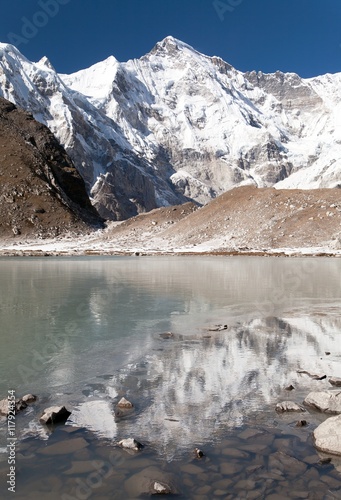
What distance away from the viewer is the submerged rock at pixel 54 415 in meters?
7.67

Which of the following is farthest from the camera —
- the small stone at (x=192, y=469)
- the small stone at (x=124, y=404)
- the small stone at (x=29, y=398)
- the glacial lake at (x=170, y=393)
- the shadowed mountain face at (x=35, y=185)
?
the shadowed mountain face at (x=35, y=185)

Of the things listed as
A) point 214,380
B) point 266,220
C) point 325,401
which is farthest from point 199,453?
point 266,220

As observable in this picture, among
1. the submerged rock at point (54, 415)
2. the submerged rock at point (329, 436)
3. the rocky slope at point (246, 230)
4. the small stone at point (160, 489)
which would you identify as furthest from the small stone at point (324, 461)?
the rocky slope at point (246, 230)

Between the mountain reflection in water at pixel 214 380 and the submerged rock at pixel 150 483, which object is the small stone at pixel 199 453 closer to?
the mountain reflection in water at pixel 214 380

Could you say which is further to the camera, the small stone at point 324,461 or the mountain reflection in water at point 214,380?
the mountain reflection in water at point 214,380

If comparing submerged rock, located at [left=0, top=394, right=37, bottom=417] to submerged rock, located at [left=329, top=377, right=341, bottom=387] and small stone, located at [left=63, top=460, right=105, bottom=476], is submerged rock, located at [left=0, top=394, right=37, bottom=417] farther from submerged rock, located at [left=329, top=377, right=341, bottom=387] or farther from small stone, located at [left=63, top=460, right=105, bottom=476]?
submerged rock, located at [left=329, top=377, right=341, bottom=387]

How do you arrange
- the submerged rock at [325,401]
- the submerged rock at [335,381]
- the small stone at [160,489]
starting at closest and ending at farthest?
the small stone at [160,489] < the submerged rock at [325,401] < the submerged rock at [335,381]

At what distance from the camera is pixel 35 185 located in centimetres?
12181

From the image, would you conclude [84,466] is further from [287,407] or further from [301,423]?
[287,407]

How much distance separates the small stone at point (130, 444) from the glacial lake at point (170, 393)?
9 centimetres

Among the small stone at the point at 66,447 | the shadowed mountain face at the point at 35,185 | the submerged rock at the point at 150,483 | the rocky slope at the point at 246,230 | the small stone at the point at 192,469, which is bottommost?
the submerged rock at the point at 150,483

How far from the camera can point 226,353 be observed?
470 inches

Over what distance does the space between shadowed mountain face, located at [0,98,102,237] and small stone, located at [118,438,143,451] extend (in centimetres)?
10650

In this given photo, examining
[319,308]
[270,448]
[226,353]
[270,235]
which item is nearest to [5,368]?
[226,353]
